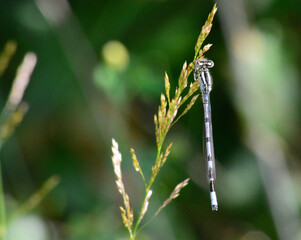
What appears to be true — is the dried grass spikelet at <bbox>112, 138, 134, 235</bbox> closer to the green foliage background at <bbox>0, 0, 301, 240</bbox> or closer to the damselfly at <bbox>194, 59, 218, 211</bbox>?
the damselfly at <bbox>194, 59, 218, 211</bbox>

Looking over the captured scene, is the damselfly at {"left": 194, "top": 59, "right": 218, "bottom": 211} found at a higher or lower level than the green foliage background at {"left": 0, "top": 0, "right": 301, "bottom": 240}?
higher

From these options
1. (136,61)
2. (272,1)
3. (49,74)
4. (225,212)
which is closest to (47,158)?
(49,74)

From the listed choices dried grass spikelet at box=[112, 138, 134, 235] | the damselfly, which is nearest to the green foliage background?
the damselfly

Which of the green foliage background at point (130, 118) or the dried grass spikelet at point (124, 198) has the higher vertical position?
the dried grass spikelet at point (124, 198)

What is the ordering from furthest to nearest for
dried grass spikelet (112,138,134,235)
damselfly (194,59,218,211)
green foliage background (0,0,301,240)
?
1. green foliage background (0,0,301,240)
2. damselfly (194,59,218,211)
3. dried grass spikelet (112,138,134,235)

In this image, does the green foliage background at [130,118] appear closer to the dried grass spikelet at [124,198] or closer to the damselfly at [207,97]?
the damselfly at [207,97]

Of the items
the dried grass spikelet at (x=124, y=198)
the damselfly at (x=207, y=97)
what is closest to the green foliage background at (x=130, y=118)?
the damselfly at (x=207, y=97)

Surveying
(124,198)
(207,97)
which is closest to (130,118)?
(207,97)

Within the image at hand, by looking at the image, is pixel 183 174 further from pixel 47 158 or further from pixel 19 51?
pixel 19 51
